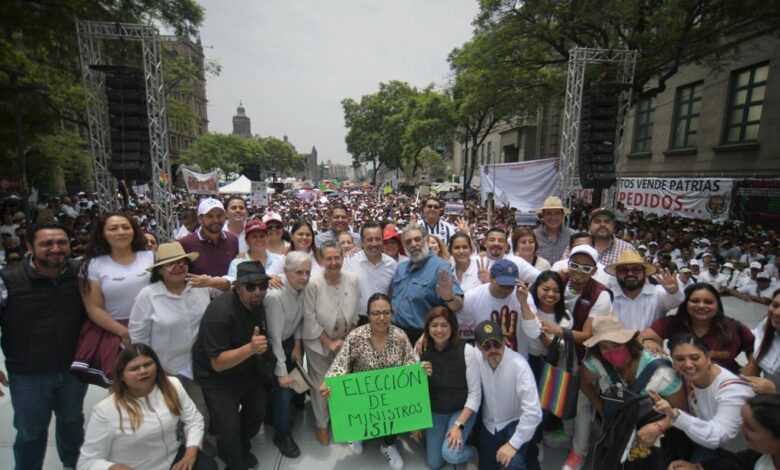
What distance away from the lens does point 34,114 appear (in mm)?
11320

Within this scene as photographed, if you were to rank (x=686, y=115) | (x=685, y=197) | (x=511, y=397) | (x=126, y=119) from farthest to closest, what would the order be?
1. (x=686, y=115)
2. (x=685, y=197)
3. (x=126, y=119)
4. (x=511, y=397)

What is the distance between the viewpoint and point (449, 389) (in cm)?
311

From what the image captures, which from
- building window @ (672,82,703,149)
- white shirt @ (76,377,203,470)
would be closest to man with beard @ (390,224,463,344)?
white shirt @ (76,377,203,470)

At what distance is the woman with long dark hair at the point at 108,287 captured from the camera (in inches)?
103

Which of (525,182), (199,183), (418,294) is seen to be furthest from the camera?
(199,183)

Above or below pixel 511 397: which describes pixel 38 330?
above

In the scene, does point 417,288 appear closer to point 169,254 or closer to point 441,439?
point 441,439

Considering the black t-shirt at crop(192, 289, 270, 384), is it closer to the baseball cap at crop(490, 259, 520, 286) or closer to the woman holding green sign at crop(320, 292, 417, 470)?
the woman holding green sign at crop(320, 292, 417, 470)

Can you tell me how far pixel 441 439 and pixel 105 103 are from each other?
34.9 ft

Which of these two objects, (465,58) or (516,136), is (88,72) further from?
(516,136)

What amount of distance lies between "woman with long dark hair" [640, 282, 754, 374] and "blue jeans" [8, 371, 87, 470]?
14.0 ft

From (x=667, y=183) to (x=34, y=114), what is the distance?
2125 centimetres

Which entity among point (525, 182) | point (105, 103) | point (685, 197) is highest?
point (105, 103)

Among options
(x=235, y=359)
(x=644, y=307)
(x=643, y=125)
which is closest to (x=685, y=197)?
(x=643, y=125)
